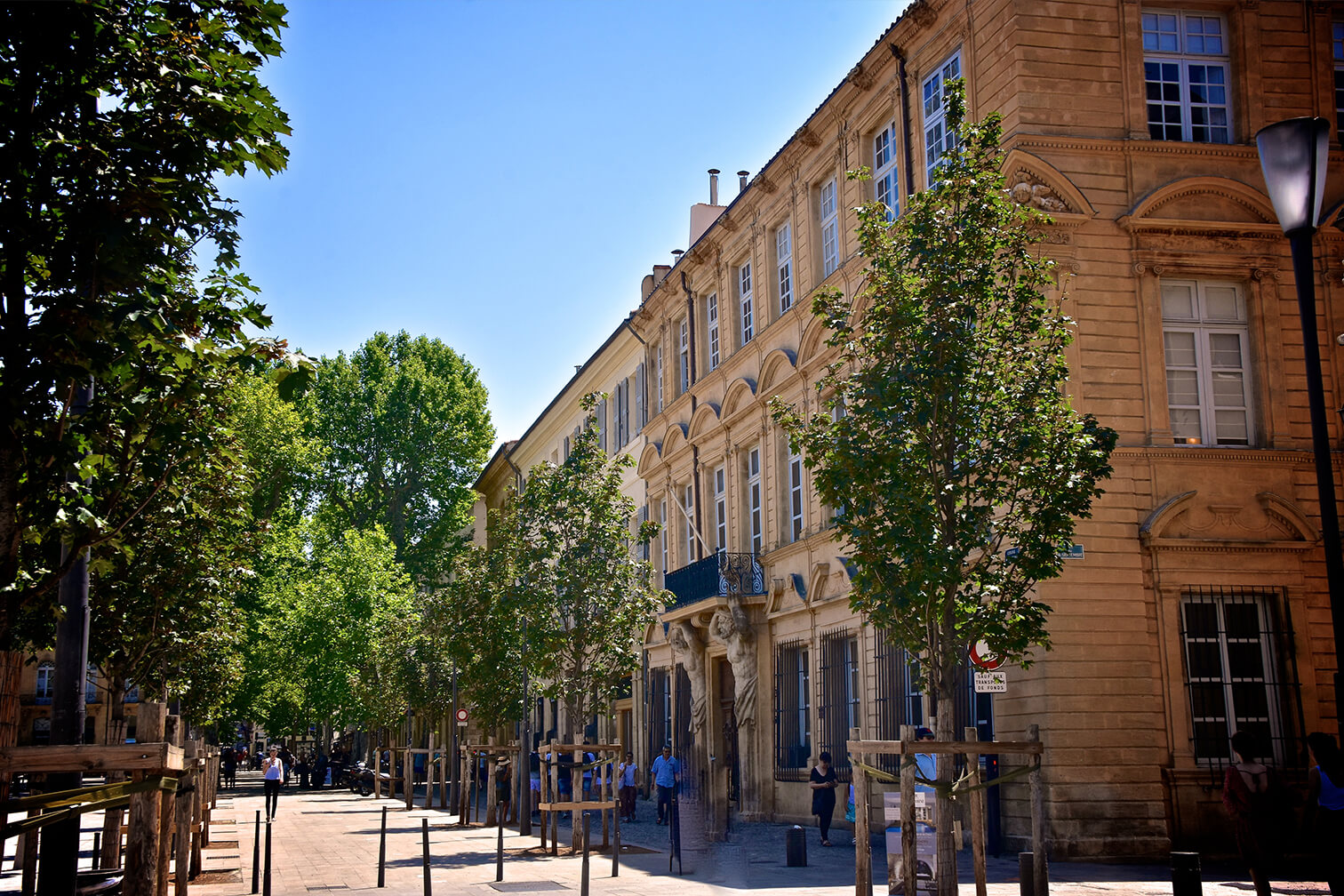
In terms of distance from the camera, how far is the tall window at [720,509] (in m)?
31.9

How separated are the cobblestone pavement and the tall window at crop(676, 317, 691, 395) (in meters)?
11.7

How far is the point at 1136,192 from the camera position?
787 inches

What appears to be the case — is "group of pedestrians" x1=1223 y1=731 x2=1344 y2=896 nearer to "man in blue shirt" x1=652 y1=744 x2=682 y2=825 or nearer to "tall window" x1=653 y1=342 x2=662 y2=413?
"man in blue shirt" x1=652 y1=744 x2=682 y2=825

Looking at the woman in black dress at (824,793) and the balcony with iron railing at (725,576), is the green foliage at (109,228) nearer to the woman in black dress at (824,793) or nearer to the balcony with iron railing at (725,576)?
the woman in black dress at (824,793)

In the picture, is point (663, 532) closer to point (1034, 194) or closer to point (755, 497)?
point (755, 497)

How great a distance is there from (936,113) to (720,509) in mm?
12808

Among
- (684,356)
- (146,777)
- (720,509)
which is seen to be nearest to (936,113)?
(720,509)

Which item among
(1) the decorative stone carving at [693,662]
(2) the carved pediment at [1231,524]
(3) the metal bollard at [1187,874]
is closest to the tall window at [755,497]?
(1) the decorative stone carving at [693,662]

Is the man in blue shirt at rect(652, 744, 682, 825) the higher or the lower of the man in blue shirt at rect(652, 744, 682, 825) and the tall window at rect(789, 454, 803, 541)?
the lower

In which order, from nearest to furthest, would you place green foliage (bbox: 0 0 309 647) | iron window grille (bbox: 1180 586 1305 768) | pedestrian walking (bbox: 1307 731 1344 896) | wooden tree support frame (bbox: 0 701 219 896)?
green foliage (bbox: 0 0 309 647), wooden tree support frame (bbox: 0 701 219 896), pedestrian walking (bbox: 1307 731 1344 896), iron window grille (bbox: 1180 586 1305 768)

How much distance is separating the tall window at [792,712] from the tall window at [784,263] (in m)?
7.17

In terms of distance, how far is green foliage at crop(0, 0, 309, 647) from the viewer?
6957 mm

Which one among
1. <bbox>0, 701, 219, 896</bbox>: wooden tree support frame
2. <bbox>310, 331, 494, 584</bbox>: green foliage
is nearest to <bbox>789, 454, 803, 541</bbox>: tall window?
<bbox>0, 701, 219, 896</bbox>: wooden tree support frame

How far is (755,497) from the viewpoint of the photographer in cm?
3023
